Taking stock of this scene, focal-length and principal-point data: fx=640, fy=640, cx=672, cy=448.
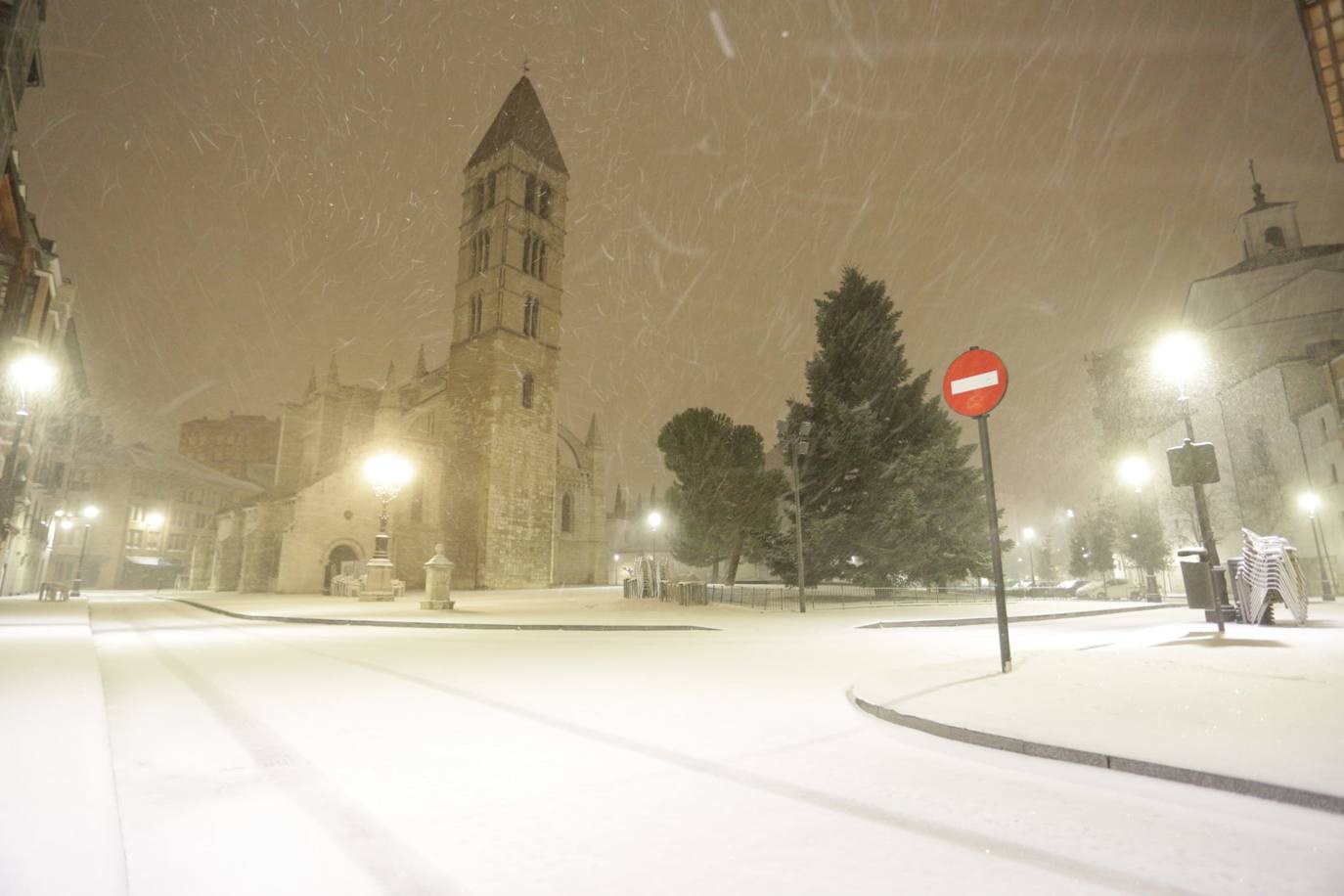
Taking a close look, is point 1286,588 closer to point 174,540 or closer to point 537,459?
point 537,459

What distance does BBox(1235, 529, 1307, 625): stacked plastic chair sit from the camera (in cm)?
955

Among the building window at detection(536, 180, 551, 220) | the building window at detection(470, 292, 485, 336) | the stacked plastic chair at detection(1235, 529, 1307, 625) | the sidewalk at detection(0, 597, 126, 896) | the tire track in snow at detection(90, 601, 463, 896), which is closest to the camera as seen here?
the sidewalk at detection(0, 597, 126, 896)

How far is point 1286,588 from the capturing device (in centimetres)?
948

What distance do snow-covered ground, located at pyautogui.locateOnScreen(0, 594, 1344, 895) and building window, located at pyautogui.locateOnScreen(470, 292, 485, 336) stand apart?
114ft

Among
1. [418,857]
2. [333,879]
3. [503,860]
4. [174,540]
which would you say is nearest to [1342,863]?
[503,860]

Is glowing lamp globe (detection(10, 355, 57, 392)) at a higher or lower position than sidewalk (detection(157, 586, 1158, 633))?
higher

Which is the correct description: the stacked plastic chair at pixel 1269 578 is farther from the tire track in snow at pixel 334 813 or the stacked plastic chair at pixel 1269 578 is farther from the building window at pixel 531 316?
the building window at pixel 531 316

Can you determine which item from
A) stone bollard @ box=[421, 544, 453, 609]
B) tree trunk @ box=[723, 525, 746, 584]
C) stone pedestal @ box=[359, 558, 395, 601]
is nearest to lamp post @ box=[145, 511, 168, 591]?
stone pedestal @ box=[359, 558, 395, 601]

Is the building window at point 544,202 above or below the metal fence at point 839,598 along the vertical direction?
above

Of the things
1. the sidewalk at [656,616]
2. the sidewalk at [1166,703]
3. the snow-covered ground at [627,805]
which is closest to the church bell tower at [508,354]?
the sidewalk at [656,616]

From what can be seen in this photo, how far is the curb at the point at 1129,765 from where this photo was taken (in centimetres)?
276

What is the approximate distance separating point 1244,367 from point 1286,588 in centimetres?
3582

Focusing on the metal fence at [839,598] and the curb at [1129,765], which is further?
the metal fence at [839,598]

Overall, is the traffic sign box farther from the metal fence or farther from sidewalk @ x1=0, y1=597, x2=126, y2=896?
sidewalk @ x1=0, y1=597, x2=126, y2=896
